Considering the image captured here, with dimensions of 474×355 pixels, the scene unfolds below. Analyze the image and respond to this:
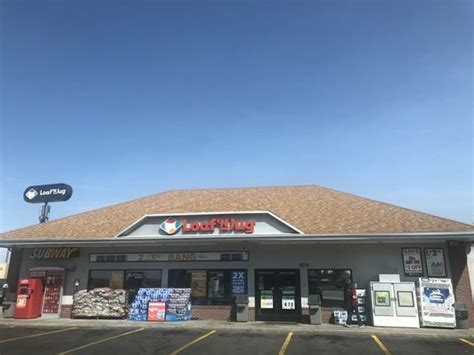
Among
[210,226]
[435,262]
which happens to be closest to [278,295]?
[210,226]

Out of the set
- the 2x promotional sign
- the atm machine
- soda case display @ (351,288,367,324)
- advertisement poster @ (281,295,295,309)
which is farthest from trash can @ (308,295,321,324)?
the 2x promotional sign

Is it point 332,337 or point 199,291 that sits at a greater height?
point 199,291

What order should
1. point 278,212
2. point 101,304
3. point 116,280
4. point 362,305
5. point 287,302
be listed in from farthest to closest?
point 278,212
point 116,280
point 101,304
point 287,302
point 362,305

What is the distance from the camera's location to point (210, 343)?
39.2 ft

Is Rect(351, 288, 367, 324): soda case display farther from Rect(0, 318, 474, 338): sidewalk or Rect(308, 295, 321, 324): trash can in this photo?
Rect(308, 295, 321, 324): trash can

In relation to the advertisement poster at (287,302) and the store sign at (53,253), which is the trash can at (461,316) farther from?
the store sign at (53,253)

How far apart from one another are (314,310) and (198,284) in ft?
18.7

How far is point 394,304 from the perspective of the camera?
52.7ft

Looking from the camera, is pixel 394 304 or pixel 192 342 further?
pixel 394 304

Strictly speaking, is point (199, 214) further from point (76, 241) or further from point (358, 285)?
point (358, 285)

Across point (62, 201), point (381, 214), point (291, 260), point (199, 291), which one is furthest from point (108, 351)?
point (62, 201)

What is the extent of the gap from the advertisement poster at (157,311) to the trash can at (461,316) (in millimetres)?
12363

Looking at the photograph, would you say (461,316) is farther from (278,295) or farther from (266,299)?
(266,299)

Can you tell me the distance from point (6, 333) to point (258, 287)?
1031 cm
